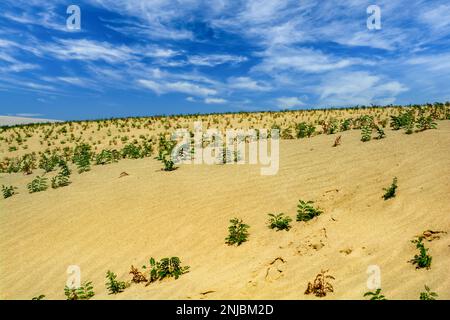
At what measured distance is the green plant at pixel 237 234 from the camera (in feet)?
20.8

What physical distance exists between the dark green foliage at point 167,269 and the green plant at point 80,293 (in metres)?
0.81

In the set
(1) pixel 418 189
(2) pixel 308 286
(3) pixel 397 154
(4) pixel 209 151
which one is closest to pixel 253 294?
(2) pixel 308 286

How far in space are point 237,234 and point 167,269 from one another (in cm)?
130

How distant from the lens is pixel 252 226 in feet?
22.4

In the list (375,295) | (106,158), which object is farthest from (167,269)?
(106,158)

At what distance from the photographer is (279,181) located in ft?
28.0

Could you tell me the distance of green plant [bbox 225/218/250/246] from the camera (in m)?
6.35

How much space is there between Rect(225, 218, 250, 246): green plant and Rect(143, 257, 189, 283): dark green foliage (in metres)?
0.93

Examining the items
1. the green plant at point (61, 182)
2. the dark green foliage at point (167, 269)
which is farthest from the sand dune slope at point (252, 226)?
the green plant at point (61, 182)

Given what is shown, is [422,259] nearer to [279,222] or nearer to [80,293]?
[279,222]

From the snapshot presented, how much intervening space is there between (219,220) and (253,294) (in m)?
2.58

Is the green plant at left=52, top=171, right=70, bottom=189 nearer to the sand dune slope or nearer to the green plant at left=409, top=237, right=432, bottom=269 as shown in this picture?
the sand dune slope
